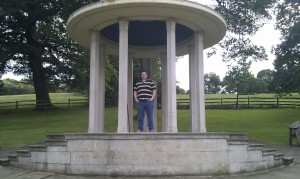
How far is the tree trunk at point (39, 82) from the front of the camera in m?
37.5

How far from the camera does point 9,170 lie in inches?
428

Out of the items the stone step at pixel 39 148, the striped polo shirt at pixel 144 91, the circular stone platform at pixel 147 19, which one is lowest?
the stone step at pixel 39 148

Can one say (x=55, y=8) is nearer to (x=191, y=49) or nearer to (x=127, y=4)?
(x=191, y=49)

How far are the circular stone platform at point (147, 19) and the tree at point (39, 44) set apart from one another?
17520mm

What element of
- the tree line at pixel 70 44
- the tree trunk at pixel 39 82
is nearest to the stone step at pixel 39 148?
the tree line at pixel 70 44

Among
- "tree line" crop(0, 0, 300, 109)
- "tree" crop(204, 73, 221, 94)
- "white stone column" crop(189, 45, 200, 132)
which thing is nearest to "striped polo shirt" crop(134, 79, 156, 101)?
"white stone column" crop(189, 45, 200, 132)

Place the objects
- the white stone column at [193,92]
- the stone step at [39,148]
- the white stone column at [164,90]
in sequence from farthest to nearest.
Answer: the white stone column at [164,90], the white stone column at [193,92], the stone step at [39,148]

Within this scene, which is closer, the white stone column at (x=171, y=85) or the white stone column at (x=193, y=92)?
the white stone column at (x=171, y=85)

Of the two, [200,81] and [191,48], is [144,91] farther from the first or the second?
[191,48]

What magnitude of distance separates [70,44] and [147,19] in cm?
2610

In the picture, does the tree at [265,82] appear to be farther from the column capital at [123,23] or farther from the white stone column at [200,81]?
the column capital at [123,23]

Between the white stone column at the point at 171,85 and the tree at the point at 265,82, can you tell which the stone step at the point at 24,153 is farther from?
the tree at the point at 265,82

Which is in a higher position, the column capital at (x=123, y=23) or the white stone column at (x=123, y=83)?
the column capital at (x=123, y=23)

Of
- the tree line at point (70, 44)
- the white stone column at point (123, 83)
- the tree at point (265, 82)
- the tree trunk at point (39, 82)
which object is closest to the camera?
the white stone column at point (123, 83)
